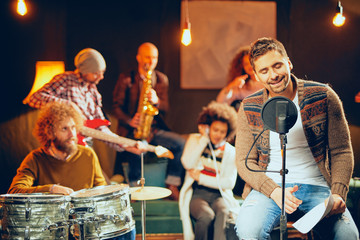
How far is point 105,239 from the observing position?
3.01 meters

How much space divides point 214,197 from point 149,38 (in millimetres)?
2436

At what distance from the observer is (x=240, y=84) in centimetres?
513

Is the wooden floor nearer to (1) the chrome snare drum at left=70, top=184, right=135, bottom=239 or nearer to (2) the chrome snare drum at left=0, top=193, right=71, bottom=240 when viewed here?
(1) the chrome snare drum at left=70, top=184, right=135, bottom=239

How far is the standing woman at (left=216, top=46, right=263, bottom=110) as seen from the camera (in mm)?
5148

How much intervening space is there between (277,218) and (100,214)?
1.23 m

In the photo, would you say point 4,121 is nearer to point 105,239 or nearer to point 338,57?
point 105,239

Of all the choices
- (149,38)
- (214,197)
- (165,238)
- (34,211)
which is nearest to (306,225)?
(34,211)

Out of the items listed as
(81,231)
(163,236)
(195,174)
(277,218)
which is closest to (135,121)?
(195,174)

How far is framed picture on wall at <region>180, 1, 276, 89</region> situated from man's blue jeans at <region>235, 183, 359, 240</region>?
305cm

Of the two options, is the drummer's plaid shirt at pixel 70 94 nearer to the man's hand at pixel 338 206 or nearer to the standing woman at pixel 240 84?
the standing woman at pixel 240 84

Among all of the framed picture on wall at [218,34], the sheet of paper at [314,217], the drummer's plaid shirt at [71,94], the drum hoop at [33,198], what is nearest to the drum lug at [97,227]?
the drum hoop at [33,198]

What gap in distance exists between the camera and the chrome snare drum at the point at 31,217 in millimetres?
→ 2748

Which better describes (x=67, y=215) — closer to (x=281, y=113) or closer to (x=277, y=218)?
(x=277, y=218)

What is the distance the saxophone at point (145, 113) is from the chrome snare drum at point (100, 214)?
2.07 meters
